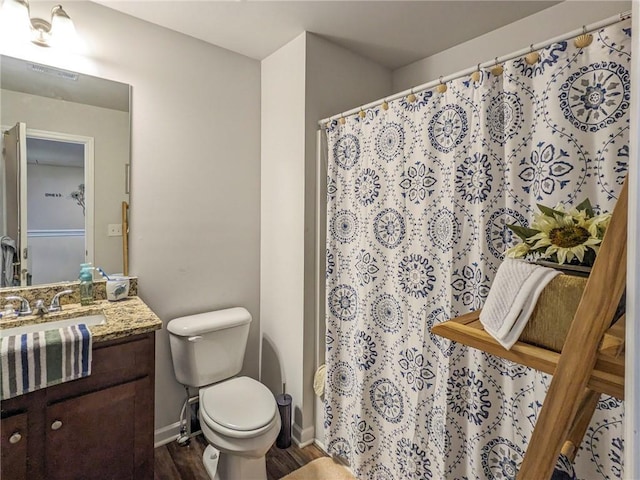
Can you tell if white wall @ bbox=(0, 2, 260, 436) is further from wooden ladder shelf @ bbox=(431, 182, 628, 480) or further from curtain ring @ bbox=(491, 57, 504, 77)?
wooden ladder shelf @ bbox=(431, 182, 628, 480)

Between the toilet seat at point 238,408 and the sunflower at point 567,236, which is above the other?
the sunflower at point 567,236

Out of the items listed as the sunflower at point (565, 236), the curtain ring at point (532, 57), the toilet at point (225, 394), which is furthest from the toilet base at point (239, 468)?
the curtain ring at point (532, 57)

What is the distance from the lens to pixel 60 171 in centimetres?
164

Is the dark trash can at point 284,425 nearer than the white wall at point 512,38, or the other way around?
the white wall at point 512,38

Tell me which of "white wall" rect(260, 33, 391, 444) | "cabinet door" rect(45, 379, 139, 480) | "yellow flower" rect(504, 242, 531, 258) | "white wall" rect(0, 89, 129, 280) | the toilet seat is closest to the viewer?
"yellow flower" rect(504, 242, 531, 258)

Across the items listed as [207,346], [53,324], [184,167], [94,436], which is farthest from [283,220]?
[94,436]

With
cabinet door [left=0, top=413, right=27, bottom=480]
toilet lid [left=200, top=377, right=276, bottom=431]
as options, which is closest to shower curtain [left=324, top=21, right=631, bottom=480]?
toilet lid [left=200, top=377, right=276, bottom=431]

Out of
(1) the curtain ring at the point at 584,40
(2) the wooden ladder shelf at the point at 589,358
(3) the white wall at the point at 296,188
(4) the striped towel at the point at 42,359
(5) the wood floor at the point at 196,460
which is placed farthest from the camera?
(3) the white wall at the point at 296,188

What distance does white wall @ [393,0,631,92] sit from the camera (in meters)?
1.52

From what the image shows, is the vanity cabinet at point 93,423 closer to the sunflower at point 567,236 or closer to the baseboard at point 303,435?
the baseboard at point 303,435

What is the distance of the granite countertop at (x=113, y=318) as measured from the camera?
131 cm

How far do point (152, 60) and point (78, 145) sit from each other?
0.62m

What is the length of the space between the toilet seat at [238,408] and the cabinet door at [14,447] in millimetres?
652

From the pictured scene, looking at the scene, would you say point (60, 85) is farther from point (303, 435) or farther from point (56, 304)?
point (303, 435)
